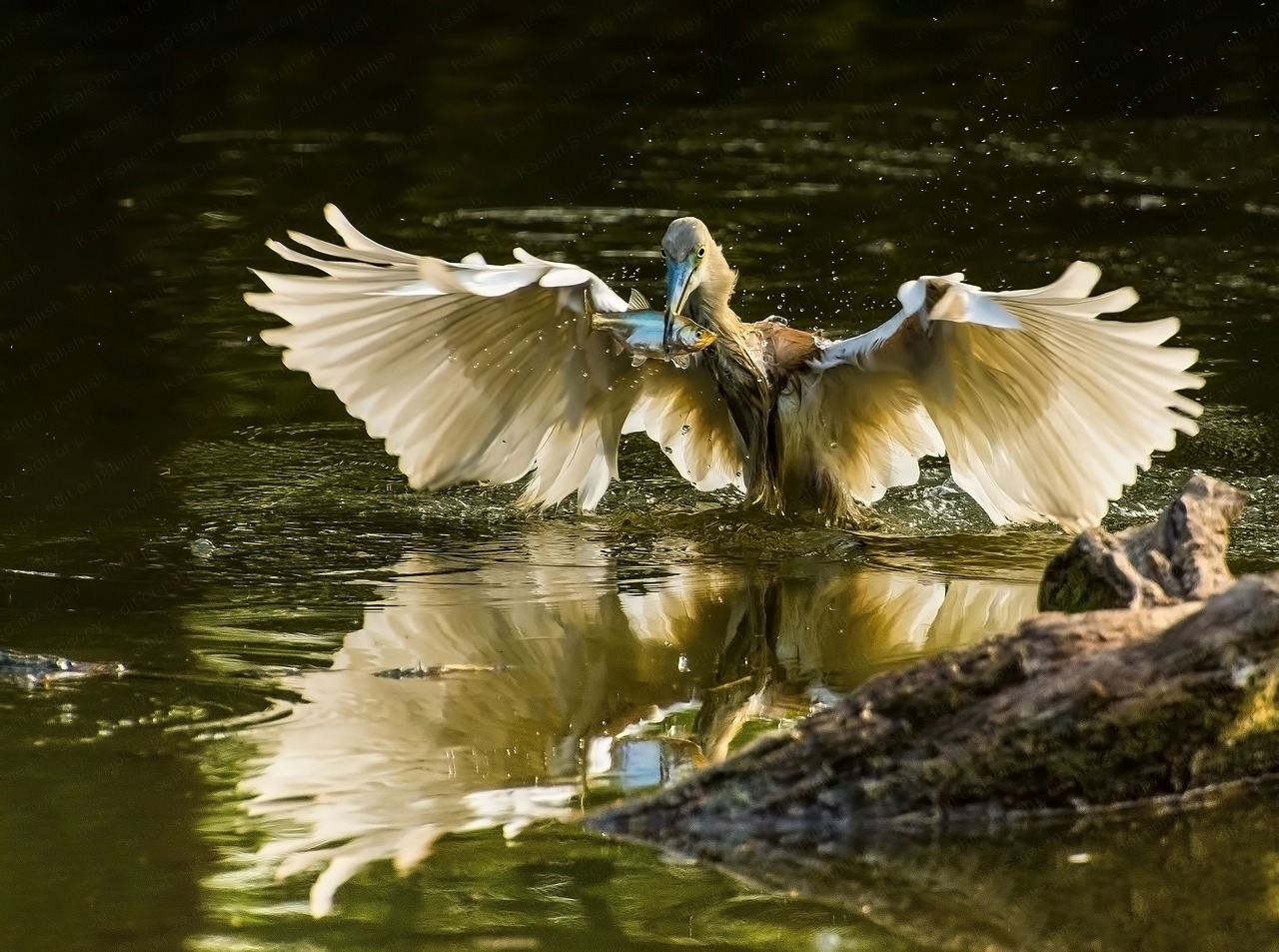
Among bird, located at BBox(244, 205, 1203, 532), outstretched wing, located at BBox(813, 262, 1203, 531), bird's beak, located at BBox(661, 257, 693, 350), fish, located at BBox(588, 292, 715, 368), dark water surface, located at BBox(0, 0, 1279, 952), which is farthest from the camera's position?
bird's beak, located at BBox(661, 257, 693, 350)

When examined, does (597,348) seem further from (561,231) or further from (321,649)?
(561,231)

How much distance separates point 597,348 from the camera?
548cm

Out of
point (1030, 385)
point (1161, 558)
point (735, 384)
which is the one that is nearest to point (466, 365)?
point (735, 384)

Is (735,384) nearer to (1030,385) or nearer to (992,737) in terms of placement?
(1030,385)

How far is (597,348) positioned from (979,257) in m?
3.43

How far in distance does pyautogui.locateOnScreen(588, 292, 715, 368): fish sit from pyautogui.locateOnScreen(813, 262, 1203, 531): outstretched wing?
480mm

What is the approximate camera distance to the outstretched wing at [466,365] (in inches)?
204

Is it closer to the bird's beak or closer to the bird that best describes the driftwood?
the bird

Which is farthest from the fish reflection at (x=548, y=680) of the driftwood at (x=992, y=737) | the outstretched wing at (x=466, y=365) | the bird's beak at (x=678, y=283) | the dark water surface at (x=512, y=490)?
the bird's beak at (x=678, y=283)

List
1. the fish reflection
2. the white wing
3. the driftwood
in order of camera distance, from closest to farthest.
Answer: the driftwood < the fish reflection < the white wing

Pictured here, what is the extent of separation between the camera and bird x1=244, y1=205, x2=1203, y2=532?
193 inches

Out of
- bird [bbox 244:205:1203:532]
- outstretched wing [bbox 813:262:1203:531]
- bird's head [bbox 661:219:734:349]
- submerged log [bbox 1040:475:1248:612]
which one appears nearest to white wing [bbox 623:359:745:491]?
bird [bbox 244:205:1203:532]

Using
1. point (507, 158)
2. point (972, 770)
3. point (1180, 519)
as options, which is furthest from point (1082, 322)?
point (507, 158)

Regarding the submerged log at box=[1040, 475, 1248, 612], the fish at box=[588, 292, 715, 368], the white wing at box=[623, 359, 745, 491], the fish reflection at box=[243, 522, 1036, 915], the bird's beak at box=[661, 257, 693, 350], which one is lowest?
the fish reflection at box=[243, 522, 1036, 915]
